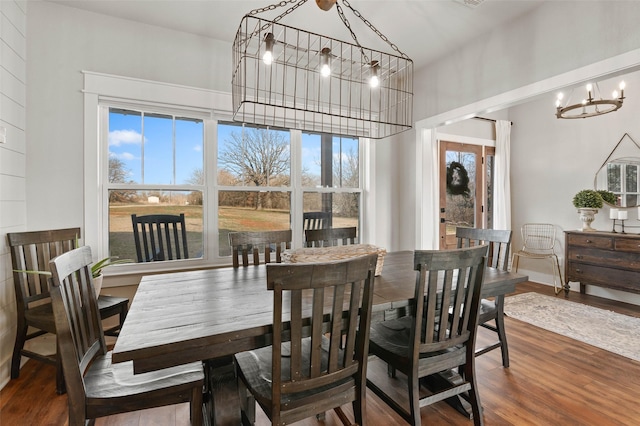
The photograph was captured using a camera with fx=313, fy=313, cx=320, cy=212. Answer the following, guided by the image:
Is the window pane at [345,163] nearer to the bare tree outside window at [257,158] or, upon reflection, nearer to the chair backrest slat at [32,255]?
the bare tree outside window at [257,158]

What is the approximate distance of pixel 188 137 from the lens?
127 inches

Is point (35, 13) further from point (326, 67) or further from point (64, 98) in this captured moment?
point (326, 67)

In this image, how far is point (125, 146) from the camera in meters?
2.97

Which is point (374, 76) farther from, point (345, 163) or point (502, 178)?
point (502, 178)

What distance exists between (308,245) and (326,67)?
143cm

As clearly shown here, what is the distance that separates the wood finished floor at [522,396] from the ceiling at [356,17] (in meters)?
2.98

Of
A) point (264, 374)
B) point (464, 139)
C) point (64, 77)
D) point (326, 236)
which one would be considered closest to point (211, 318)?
point (264, 374)

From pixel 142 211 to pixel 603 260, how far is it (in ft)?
17.6

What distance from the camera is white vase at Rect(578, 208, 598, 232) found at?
421cm

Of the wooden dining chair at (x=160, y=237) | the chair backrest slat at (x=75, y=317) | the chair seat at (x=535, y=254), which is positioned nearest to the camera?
the chair backrest slat at (x=75, y=317)

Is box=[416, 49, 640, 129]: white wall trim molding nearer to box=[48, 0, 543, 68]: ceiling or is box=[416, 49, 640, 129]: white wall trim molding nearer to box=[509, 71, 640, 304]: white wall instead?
box=[48, 0, 543, 68]: ceiling

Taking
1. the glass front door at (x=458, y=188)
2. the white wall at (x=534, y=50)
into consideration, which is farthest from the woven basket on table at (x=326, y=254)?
the glass front door at (x=458, y=188)

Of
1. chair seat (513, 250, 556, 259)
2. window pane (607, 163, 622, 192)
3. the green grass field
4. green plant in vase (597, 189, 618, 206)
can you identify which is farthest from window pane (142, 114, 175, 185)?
window pane (607, 163, 622, 192)

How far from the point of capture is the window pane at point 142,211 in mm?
2945
